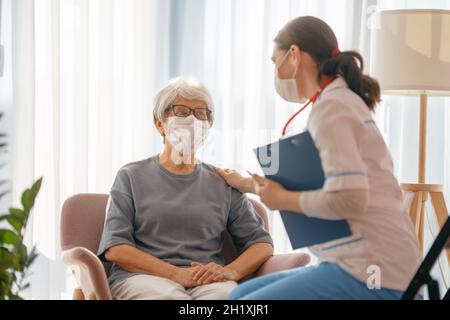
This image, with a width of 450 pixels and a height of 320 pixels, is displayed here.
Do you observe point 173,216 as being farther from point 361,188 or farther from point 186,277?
point 361,188

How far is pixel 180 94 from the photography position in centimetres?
211

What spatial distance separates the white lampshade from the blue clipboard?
40.5 inches

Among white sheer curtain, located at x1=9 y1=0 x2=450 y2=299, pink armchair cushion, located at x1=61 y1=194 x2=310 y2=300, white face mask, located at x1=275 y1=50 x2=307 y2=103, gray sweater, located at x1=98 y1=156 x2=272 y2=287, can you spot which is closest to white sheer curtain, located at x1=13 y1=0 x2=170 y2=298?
white sheer curtain, located at x1=9 y1=0 x2=450 y2=299

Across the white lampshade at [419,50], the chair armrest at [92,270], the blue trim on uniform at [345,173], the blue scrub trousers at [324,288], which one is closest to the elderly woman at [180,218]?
the chair armrest at [92,270]

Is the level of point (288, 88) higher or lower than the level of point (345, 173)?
higher

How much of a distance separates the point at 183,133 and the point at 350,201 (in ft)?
2.79

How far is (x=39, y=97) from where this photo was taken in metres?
2.94

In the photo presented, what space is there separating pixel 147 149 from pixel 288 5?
0.93 meters

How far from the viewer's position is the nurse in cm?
140

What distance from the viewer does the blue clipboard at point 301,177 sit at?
1.49 meters

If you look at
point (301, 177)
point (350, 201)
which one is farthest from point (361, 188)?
point (301, 177)

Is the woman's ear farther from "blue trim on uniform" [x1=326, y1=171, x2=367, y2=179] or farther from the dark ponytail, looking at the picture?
"blue trim on uniform" [x1=326, y1=171, x2=367, y2=179]
